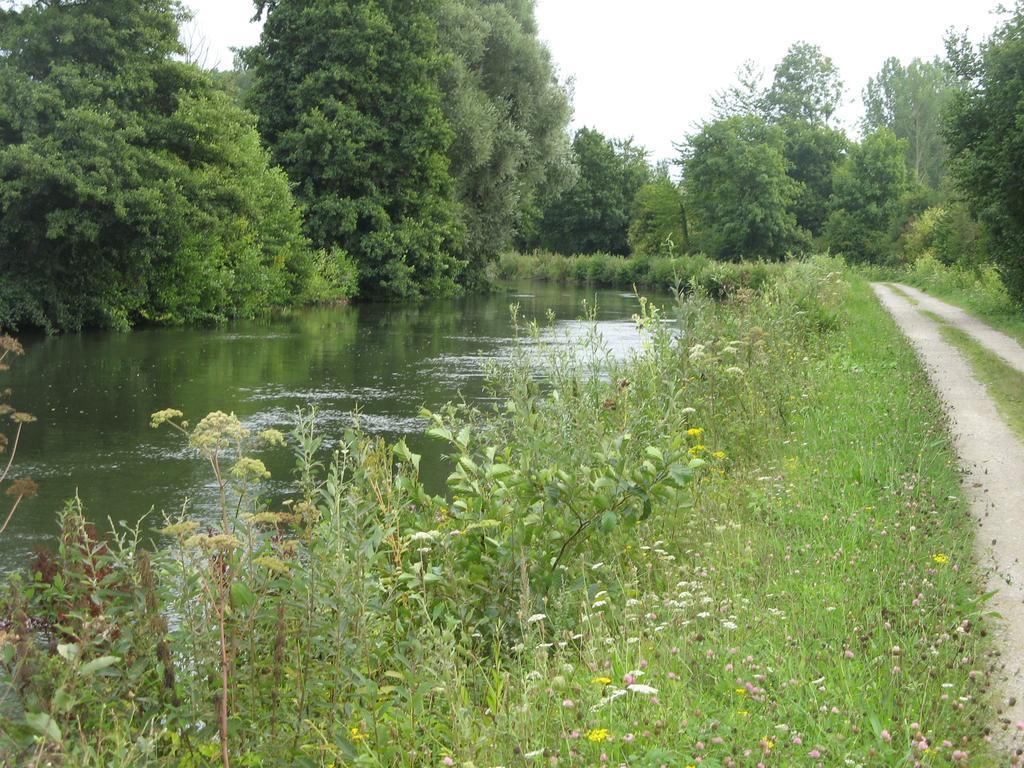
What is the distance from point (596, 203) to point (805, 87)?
21.9 metres

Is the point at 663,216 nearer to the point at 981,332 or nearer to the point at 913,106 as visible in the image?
the point at 913,106

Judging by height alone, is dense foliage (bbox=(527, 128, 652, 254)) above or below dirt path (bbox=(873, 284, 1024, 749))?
above

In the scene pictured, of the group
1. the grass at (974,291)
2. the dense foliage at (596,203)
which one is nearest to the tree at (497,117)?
the grass at (974,291)

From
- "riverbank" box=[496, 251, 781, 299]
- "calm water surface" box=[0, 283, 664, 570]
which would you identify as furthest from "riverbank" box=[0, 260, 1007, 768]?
"riverbank" box=[496, 251, 781, 299]

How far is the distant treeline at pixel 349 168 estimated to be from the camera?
22.3 m

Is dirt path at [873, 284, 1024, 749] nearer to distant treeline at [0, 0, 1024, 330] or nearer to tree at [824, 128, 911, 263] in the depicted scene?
distant treeline at [0, 0, 1024, 330]

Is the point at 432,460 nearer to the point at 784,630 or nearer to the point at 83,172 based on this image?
the point at 784,630

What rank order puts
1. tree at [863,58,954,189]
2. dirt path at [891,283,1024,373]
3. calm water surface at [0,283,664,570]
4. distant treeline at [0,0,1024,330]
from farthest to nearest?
tree at [863,58,954,189], distant treeline at [0,0,1024,330], dirt path at [891,283,1024,373], calm water surface at [0,283,664,570]

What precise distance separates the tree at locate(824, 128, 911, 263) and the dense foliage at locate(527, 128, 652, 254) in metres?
20.1

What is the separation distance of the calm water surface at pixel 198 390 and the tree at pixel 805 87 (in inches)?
2574

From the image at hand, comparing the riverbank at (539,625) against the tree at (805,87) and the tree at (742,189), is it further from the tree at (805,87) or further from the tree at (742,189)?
the tree at (805,87)

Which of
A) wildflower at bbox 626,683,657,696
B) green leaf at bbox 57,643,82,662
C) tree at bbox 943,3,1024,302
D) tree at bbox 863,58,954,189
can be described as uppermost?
tree at bbox 863,58,954,189

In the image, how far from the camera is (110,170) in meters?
22.5

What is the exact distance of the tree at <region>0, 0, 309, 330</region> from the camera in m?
22.4
